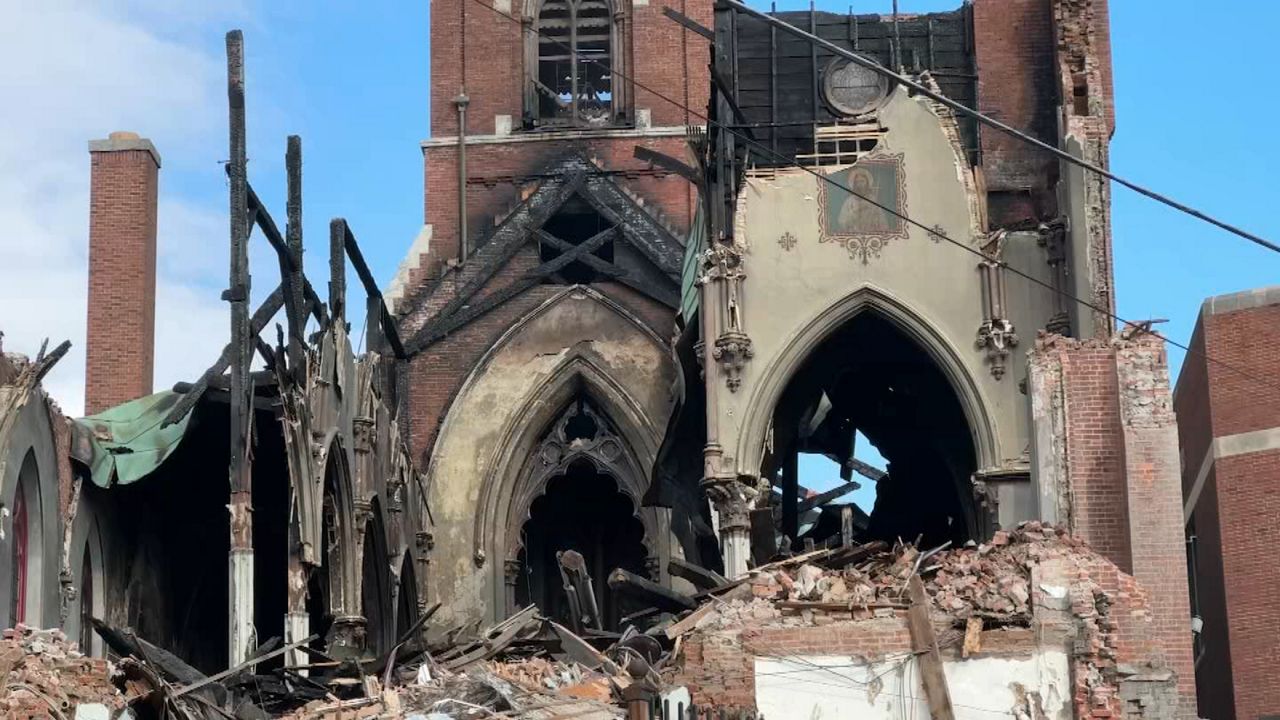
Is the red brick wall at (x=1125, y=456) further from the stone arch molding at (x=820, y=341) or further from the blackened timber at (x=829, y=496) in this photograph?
the blackened timber at (x=829, y=496)

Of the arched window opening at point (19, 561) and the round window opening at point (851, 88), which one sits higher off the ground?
the round window opening at point (851, 88)

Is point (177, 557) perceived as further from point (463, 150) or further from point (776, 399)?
point (463, 150)

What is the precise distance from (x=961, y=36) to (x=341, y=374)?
9.64m

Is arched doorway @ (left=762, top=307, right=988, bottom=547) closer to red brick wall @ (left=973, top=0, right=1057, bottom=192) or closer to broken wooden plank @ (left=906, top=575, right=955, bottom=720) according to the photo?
red brick wall @ (left=973, top=0, right=1057, bottom=192)

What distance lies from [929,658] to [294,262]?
1117 cm

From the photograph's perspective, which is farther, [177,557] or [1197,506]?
[1197,506]

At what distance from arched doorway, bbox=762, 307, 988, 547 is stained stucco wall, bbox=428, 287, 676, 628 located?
7.24 feet

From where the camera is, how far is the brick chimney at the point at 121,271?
3525 centimetres

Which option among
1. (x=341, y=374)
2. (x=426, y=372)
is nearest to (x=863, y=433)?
(x=426, y=372)

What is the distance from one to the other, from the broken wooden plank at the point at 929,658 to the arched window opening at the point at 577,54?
21.2m

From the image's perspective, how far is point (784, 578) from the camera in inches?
835

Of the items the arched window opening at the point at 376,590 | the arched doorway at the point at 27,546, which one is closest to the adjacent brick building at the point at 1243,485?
the arched window opening at the point at 376,590

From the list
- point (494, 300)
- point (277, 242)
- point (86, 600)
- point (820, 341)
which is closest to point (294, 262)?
point (277, 242)

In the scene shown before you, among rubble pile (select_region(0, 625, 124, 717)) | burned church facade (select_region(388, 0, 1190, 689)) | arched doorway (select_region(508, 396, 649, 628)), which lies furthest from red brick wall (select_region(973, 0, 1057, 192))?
rubble pile (select_region(0, 625, 124, 717))
